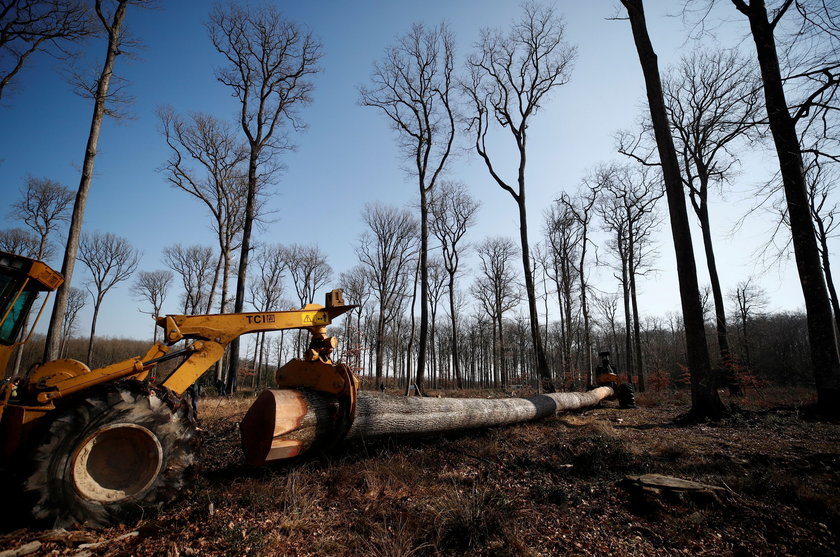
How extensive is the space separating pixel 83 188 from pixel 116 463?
9.95 metres

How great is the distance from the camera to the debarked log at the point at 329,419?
188 inches

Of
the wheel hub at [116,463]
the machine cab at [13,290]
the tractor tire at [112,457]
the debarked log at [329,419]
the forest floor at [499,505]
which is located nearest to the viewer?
the forest floor at [499,505]

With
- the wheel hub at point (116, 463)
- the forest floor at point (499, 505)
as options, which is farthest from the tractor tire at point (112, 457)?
the forest floor at point (499, 505)

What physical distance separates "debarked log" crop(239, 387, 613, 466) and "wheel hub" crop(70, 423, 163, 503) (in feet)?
3.64

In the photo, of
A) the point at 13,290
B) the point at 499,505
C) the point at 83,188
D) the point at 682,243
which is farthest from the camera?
the point at 83,188

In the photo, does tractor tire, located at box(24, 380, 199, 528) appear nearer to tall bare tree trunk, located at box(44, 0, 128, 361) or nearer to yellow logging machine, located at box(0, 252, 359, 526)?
yellow logging machine, located at box(0, 252, 359, 526)

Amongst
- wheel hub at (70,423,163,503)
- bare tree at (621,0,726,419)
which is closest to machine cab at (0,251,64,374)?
wheel hub at (70,423,163,503)

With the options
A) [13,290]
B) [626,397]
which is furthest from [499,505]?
[626,397]

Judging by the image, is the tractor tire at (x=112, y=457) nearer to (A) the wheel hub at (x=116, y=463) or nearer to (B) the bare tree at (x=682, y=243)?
(A) the wheel hub at (x=116, y=463)

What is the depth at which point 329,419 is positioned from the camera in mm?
5207

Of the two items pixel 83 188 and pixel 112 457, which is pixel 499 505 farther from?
pixel 83 188

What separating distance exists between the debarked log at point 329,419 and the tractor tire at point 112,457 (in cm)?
80

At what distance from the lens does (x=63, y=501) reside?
12.0 feet

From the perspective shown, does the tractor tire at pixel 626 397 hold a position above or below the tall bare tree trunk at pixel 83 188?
below
